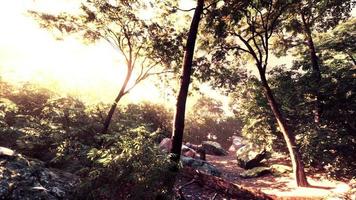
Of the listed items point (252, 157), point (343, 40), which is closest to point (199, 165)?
point (252, 157)

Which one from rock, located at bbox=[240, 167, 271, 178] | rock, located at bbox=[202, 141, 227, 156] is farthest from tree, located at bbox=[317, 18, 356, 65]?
rock, located at bbox=[202, 141, 227, 156]

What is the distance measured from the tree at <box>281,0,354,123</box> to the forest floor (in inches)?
143

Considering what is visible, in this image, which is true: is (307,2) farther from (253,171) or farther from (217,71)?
(253,171)

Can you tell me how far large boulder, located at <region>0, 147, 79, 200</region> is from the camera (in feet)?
22.3

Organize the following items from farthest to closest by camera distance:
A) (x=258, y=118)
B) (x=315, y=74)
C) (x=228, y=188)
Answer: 1. (x=258, y=118)
2. (x=315, y=74)
3. (x=228, y=188)

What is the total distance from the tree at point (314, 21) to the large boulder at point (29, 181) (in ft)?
44.2

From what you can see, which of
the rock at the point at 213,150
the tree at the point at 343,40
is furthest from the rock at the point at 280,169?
the rock at the point at 213,150

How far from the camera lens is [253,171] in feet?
62.7

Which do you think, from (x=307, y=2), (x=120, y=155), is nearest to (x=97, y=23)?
(x=120, y=155)

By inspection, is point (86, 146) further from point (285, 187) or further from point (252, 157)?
point (252, 157)

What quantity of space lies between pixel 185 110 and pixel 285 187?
7.29m

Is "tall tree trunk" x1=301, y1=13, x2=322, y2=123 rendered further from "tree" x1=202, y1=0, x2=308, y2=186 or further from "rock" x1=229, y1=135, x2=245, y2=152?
"rock" x1=229, y1=135, x2=245, y2=152

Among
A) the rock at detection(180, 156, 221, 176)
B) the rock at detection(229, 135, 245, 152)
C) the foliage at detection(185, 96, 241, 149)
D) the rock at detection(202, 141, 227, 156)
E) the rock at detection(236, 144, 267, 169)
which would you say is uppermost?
the foliage at detection(185, 96, 241, 149)

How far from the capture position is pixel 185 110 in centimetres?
1542
